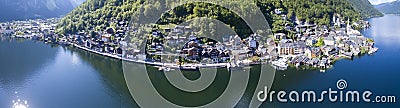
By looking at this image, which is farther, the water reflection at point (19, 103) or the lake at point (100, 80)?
the lake at point (100, 80)

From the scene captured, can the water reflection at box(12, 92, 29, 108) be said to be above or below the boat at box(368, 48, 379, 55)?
below

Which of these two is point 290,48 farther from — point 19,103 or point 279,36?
point 19,103

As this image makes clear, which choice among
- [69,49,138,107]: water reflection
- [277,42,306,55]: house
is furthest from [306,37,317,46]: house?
[69,49,138,107]: water reflection

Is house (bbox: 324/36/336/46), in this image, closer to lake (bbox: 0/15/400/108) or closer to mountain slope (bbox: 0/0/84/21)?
lake (bbox: 0/15/400/108)

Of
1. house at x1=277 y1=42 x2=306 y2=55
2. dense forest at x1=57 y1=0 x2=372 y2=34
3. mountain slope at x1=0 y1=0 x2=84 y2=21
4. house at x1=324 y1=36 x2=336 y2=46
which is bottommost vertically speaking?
house at x1=277 y1=42 x2=306 y2=55

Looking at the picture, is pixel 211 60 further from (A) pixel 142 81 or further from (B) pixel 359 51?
(B) pixel 359 51

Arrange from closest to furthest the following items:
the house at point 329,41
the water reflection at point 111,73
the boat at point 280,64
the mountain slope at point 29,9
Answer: the water reflection at point 111,73, the boat at point 280,64, the house at point 329,41, the mountain slope at point 29,9

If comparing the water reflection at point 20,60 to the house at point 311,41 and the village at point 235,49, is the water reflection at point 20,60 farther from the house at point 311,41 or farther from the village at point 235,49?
the house at point 311,41

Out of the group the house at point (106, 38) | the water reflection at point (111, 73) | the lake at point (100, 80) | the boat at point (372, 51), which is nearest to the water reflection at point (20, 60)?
the lake at point (100, 80)
